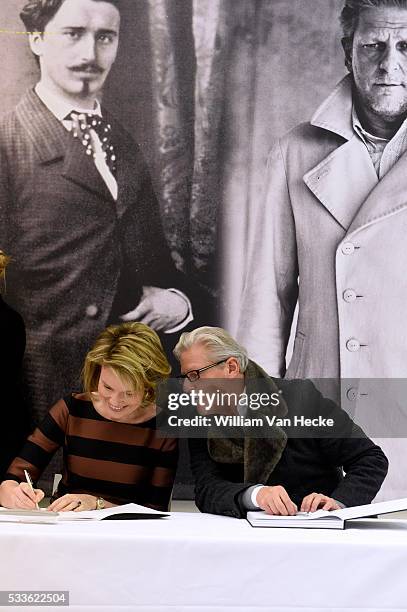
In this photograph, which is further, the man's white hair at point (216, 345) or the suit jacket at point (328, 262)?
the suit jacket at point (328, 262)

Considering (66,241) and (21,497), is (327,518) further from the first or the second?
(66,241)

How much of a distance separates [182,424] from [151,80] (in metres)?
1.82

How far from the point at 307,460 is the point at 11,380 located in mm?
1345

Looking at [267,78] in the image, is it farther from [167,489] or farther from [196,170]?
[167,489]

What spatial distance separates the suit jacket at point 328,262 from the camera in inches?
151

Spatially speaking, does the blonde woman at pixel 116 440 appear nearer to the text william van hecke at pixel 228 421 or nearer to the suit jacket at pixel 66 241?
the text william van hecke at pixel 228 421

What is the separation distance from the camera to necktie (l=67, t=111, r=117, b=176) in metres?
3.81

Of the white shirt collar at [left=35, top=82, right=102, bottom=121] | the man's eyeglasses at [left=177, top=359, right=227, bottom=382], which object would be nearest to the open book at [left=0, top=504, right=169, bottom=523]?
the man's eyeglasses at [left=177, top=359, right=227, bottom=382]

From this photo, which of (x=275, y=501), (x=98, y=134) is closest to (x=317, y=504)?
(x=275, y=501)

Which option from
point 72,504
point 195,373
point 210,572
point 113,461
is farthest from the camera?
point 113,461

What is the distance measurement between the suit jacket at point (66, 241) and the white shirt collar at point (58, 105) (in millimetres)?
21

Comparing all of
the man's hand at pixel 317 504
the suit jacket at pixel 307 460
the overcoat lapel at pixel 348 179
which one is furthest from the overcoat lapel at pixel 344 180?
the man's hand at pixel 317 504

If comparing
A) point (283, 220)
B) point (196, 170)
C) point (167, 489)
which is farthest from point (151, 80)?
point (167, 489)

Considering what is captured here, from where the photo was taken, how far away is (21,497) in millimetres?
2258
